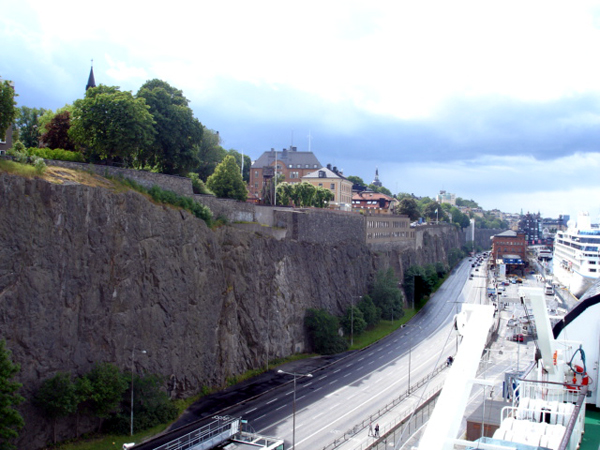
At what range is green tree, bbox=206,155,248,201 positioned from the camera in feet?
246

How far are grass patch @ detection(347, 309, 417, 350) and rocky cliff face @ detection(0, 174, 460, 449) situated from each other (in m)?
12.6

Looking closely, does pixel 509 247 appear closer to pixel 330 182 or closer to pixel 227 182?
pixel 330 182

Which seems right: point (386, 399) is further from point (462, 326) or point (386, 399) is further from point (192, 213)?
point (462, 326)

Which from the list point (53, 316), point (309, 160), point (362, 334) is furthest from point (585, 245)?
point (53, 316)

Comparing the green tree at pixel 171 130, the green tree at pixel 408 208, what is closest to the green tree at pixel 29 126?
the green tree at pixel 171 130

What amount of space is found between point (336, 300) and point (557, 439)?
4950cm

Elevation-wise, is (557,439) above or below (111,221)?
below

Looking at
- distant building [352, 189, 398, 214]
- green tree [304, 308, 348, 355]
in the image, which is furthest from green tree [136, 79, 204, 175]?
distant building [352, 189, 398, 214]

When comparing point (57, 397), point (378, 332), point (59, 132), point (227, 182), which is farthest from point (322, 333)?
point (57, 397)

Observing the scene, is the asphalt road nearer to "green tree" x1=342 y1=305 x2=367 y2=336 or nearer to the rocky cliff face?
"green tree" x1=342 y1=305 x2=367 y2=336

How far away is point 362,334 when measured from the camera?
76500 mm

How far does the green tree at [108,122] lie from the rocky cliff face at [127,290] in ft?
28.2

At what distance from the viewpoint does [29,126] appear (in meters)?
64.6

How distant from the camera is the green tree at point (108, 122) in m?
51.1
